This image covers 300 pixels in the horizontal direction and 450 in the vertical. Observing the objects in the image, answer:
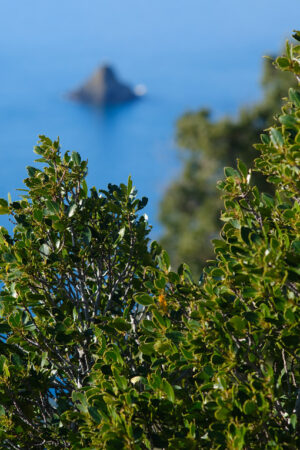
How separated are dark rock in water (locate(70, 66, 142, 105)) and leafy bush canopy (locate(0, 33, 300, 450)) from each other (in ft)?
134

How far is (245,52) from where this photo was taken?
5259 centimetres

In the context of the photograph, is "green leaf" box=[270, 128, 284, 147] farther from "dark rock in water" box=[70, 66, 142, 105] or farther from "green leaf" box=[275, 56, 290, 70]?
"dark rock in water" box=[70, 66, 142, 105]

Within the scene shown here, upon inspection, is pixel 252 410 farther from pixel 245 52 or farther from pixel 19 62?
pixel 245 52

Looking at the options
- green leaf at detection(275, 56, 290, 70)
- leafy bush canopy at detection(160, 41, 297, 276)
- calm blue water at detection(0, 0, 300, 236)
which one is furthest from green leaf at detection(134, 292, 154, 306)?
calm blue water at detection(0, 0, 300, 236)

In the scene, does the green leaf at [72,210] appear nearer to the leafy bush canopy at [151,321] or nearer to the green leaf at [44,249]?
the leafy bush canopy at [151,321]

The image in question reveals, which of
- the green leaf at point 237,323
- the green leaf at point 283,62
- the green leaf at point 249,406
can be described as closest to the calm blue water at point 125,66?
the green leaf at point 283,62

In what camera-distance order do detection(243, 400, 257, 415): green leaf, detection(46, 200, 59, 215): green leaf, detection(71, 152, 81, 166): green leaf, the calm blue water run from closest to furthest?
detection(243, 400, 257, 415): green leaf, detection(46, 200, 59, 215): green leaf, detection(71, 152, 81, 166): green leaf, the calm blue water

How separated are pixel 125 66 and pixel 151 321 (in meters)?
49.8

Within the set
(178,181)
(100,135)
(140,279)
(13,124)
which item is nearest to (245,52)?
A: (100,135)

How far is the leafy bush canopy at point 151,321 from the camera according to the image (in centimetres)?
168

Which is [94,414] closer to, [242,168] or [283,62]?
[242,168]

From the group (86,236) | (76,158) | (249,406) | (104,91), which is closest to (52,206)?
(86,236)

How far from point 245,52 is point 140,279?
53.5 metres

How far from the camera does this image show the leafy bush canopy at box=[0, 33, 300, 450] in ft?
5.50
